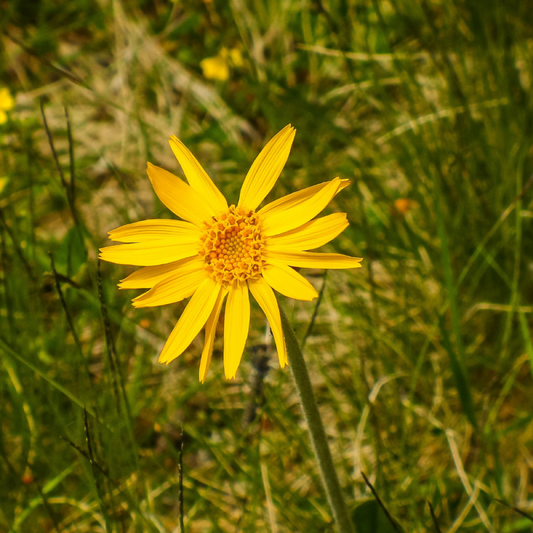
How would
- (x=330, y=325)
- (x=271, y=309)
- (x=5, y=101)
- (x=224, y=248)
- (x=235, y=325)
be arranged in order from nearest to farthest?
(x=271, y=309), (x=235, y=325), (x=224, y=248), (x=330, y=325), (x=5, y=101)

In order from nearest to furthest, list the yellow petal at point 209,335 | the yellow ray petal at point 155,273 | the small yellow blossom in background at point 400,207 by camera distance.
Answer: the yellow petal at point 209,335 < the yellow ray petal at point 155,273 < the small yellow blossom in background at point 400,207

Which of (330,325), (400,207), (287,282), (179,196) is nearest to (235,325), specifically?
(287,282)

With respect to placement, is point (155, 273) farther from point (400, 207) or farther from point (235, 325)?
point (400, 207)

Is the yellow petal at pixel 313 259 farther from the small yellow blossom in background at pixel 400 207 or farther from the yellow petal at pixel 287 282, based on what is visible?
the small yellow blossom in background at pixel 400 207

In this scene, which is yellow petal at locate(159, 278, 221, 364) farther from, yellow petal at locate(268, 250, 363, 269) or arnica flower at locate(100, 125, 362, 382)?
yellow petal at locate(268, 250, 363, 269)

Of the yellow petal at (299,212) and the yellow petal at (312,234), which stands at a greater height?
the yellow petal at (299,212)

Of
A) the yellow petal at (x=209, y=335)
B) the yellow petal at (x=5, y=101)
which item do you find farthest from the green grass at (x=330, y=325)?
the yellow petal at (x=209, y=335)

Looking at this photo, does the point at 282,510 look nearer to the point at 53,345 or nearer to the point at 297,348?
the point at 297,348
